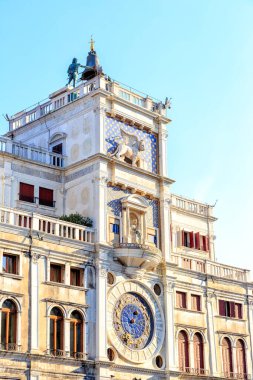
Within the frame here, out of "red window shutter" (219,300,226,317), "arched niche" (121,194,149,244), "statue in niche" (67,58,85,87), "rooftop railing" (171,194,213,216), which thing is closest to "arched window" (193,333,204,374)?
"red window shutter" (219,300,226,317)

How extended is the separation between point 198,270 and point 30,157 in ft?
43.6

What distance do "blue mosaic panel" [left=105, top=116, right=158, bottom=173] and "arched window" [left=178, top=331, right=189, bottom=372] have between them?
10401 mm

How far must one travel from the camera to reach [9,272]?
39.2m

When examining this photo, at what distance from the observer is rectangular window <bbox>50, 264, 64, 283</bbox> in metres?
41.3

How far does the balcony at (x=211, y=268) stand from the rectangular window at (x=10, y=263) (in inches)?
476

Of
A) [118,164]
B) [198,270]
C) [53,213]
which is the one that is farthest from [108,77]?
[198,270]

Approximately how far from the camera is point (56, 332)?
40312 mm

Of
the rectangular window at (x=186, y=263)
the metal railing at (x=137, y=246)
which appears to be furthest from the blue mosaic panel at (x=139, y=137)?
the rectangular window at (x=186, y=263)

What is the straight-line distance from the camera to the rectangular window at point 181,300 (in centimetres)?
4803

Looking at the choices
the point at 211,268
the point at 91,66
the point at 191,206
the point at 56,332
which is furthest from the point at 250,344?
the point at 91,66

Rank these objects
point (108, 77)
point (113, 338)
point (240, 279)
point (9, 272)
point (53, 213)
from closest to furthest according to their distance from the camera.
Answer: point (9, 272), point (113, 338), point (53, 213), point (108, 77), point (240, 279)

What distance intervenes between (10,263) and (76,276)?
444 centimetres

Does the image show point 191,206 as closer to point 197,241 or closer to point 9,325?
point 197,241

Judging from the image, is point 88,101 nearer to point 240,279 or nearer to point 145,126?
point 145,126
